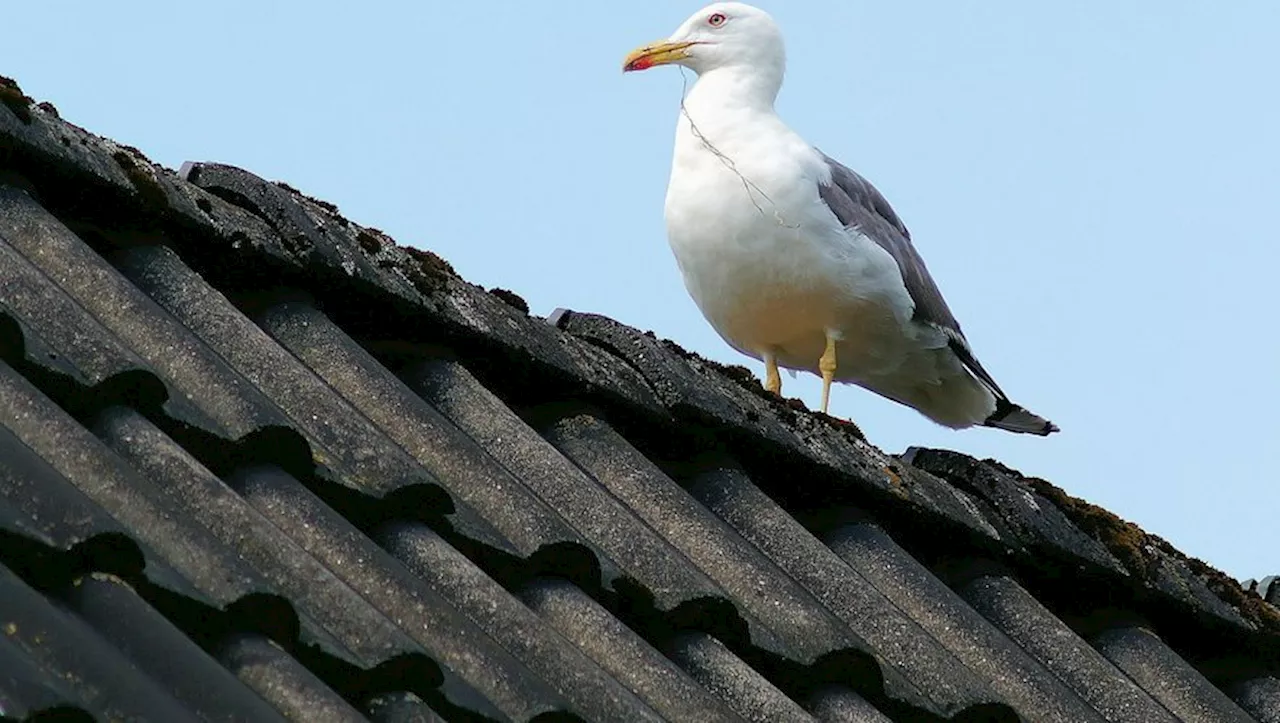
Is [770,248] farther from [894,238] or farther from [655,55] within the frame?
[655,55]

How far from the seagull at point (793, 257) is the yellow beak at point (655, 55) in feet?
0.03

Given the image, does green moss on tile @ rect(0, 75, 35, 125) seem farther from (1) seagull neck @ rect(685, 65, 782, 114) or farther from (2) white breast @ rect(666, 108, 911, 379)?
(1) seagull neck @ rect(685, 65, 782, 114)

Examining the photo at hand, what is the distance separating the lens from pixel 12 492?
2.79 metres

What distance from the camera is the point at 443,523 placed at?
3.48 metres

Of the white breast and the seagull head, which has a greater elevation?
the seagull head

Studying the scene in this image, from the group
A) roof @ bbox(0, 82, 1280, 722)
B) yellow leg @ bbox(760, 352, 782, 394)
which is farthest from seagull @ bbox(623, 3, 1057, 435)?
roof @ bbox(0, 82, 1280, 722)

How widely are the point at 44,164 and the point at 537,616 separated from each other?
1.10 metres

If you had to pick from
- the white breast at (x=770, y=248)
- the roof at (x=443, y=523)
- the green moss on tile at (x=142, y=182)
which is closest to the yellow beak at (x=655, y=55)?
the white breast at (x=770, y=248)

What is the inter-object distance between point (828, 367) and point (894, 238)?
17.5 inches

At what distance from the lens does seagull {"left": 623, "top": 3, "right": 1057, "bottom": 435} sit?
727cm

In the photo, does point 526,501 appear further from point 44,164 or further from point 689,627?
point 44,164

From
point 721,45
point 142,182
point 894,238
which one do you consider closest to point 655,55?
point 721,45

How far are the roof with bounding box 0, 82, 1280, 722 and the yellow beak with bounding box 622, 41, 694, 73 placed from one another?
10.9 feet

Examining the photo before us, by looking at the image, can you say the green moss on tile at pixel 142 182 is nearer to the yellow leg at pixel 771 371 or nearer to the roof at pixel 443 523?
the roof at pixel 443 523
